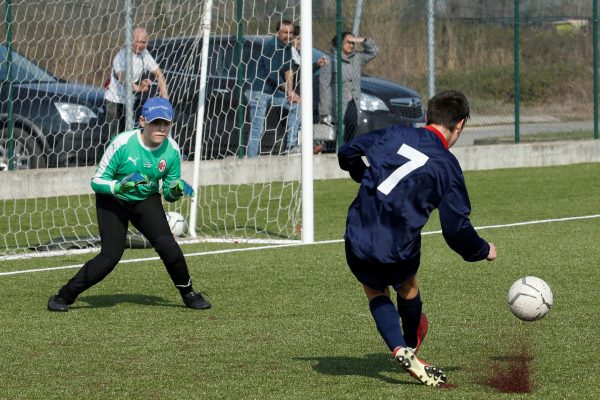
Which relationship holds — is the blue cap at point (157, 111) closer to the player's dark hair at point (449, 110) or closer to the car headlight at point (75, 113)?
the player's dark hair at point (449, 110)

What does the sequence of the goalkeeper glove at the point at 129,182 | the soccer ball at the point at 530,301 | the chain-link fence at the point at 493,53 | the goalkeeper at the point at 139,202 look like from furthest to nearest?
the chain-link fence at the point at 493,53, the goalkeeper at the point at 139,202, the goalkeeper glove at the point at 129,182, the soccer ball at the point at 530,301

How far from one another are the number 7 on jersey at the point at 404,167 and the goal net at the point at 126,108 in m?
6.16

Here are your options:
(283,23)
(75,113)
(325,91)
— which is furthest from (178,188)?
(325,91)

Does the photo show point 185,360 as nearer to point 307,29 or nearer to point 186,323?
point 186,323

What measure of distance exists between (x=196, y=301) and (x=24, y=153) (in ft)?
20.2

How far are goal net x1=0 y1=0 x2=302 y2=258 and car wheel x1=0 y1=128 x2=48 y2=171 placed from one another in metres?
0.01

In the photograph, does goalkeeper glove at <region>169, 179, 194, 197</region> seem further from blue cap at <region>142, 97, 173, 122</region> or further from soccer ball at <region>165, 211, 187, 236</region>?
soccer ball at <region>165, 211, 187, 236</region>

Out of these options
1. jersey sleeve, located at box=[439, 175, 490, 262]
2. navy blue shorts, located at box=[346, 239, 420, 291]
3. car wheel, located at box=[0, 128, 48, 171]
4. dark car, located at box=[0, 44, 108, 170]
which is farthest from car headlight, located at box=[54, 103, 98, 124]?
jersey sleeve, located at box=[439, 175, 490, 262]

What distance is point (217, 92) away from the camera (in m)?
12.3

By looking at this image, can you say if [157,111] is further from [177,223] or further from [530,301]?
[177,223]

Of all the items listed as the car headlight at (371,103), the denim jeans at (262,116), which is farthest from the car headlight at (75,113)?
the car headlight at (371,103)

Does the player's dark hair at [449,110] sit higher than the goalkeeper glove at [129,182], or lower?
higher

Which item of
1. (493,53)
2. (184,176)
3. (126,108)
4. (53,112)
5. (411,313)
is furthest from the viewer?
(493,53)

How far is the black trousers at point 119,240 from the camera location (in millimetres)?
7715
